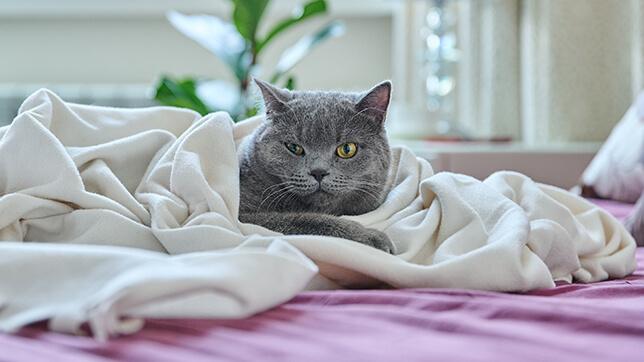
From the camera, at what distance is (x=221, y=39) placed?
113 inches

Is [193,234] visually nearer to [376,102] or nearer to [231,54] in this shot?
[376,102]

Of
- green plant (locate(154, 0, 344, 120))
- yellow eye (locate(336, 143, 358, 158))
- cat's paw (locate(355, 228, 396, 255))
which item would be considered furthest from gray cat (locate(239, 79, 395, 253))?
green plant (locate(154, 0, 344, 120))

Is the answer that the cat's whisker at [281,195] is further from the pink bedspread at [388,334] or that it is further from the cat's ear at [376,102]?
the pink bedspread at [388,334]

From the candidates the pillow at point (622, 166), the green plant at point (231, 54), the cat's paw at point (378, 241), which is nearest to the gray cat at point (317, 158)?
the cat's paw at point (378, 241)

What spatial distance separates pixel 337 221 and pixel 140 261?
387 mm

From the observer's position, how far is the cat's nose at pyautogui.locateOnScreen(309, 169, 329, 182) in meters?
1.06

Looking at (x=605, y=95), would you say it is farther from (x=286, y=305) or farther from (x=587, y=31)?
(x=286, y=305)

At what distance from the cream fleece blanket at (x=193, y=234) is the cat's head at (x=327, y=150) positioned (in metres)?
0.07

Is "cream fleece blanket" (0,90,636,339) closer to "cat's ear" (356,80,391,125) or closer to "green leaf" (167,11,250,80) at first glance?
"cat's ear" (356,80,391,125)

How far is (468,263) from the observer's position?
31.4 inches

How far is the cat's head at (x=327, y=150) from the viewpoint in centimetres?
108

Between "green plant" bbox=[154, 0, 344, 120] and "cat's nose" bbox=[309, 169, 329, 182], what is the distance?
171cm

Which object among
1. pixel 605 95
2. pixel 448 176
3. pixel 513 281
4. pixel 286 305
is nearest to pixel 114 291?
pixel 286 305

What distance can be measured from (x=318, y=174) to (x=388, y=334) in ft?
1.60
